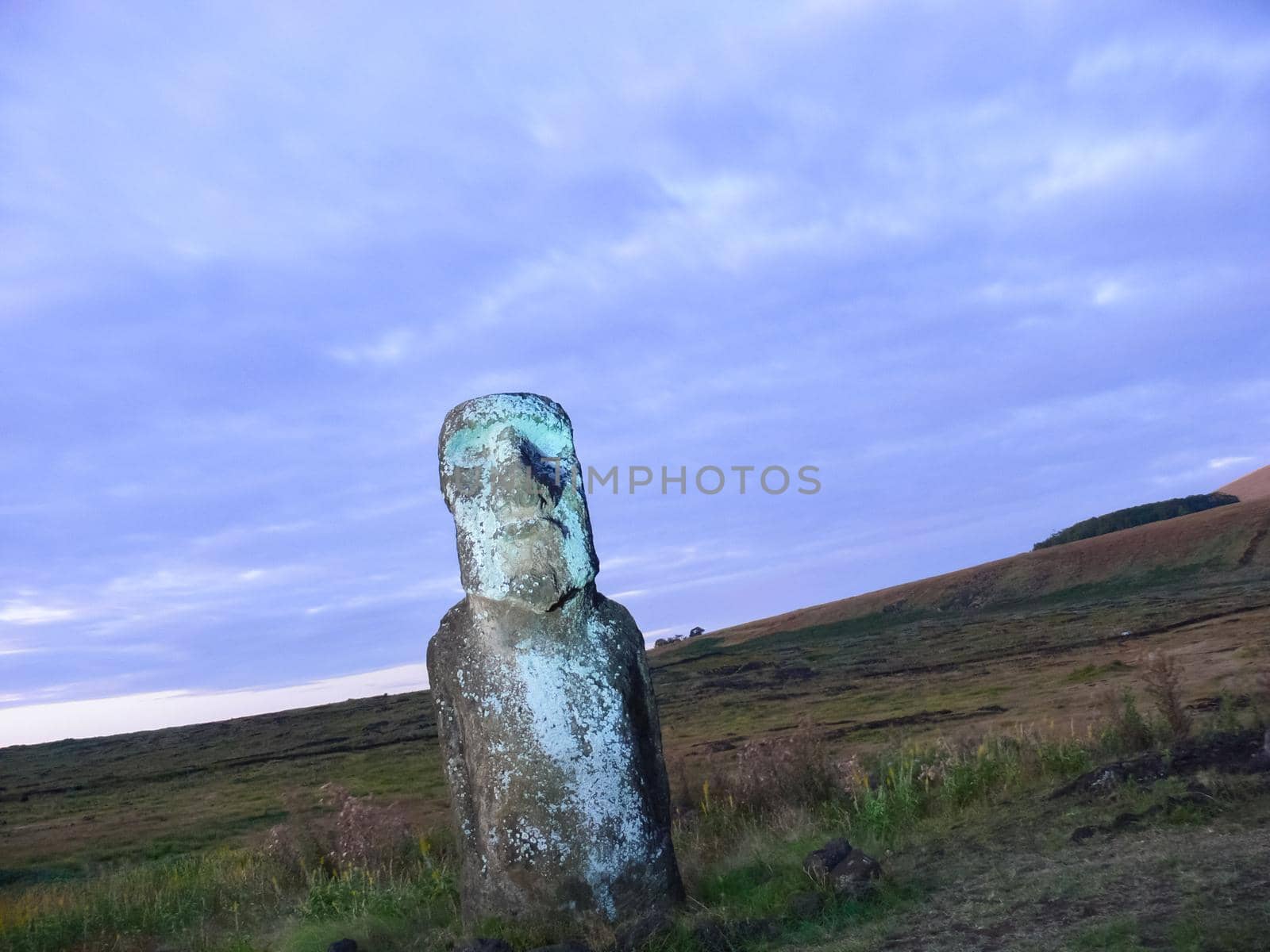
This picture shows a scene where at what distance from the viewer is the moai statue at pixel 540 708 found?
564 cm

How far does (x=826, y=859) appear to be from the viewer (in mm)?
5750

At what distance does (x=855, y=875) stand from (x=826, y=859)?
9.9 inches

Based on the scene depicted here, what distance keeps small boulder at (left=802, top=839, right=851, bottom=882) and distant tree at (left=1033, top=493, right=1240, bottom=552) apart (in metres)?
70.9

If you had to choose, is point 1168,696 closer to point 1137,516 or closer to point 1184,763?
point 1184,763

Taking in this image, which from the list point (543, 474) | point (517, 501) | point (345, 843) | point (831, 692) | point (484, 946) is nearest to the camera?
point (484, 946)

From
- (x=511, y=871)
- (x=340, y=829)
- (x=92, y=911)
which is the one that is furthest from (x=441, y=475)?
(x=92, y=911)

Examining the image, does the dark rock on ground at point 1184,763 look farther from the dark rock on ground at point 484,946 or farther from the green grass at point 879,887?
the dark rock on ground at point 484,946

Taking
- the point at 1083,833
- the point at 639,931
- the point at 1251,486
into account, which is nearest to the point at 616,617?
the point at 639,931

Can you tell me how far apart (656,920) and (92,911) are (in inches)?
226

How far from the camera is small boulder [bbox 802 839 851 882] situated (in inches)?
222

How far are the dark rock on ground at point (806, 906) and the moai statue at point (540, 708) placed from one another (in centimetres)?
74

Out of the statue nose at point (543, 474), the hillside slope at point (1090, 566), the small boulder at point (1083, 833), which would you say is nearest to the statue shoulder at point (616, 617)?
the statue nose at point (543, 474)

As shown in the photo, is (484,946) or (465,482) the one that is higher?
(465,482)

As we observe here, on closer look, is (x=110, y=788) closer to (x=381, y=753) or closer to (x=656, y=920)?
(x=381, y=753)
